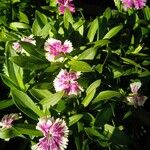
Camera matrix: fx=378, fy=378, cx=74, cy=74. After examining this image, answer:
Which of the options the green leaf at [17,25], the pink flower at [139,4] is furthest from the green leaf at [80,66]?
the pink flower at [139,4]

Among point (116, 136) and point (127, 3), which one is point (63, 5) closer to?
point (127, 3)

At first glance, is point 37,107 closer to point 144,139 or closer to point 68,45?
point 68,45

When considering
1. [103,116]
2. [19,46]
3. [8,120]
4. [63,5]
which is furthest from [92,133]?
[63,5]

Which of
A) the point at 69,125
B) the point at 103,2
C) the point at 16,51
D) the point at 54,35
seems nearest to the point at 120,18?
the point at 54,35

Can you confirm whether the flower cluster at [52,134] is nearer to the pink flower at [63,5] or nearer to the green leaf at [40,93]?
the green leaf at [40,93]

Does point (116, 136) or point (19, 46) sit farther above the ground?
point (19, 46)

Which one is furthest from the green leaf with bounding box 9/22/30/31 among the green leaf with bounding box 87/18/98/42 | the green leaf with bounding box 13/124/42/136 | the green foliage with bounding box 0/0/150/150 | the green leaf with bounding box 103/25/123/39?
the green leaf with bounding box 13/124/42/136
